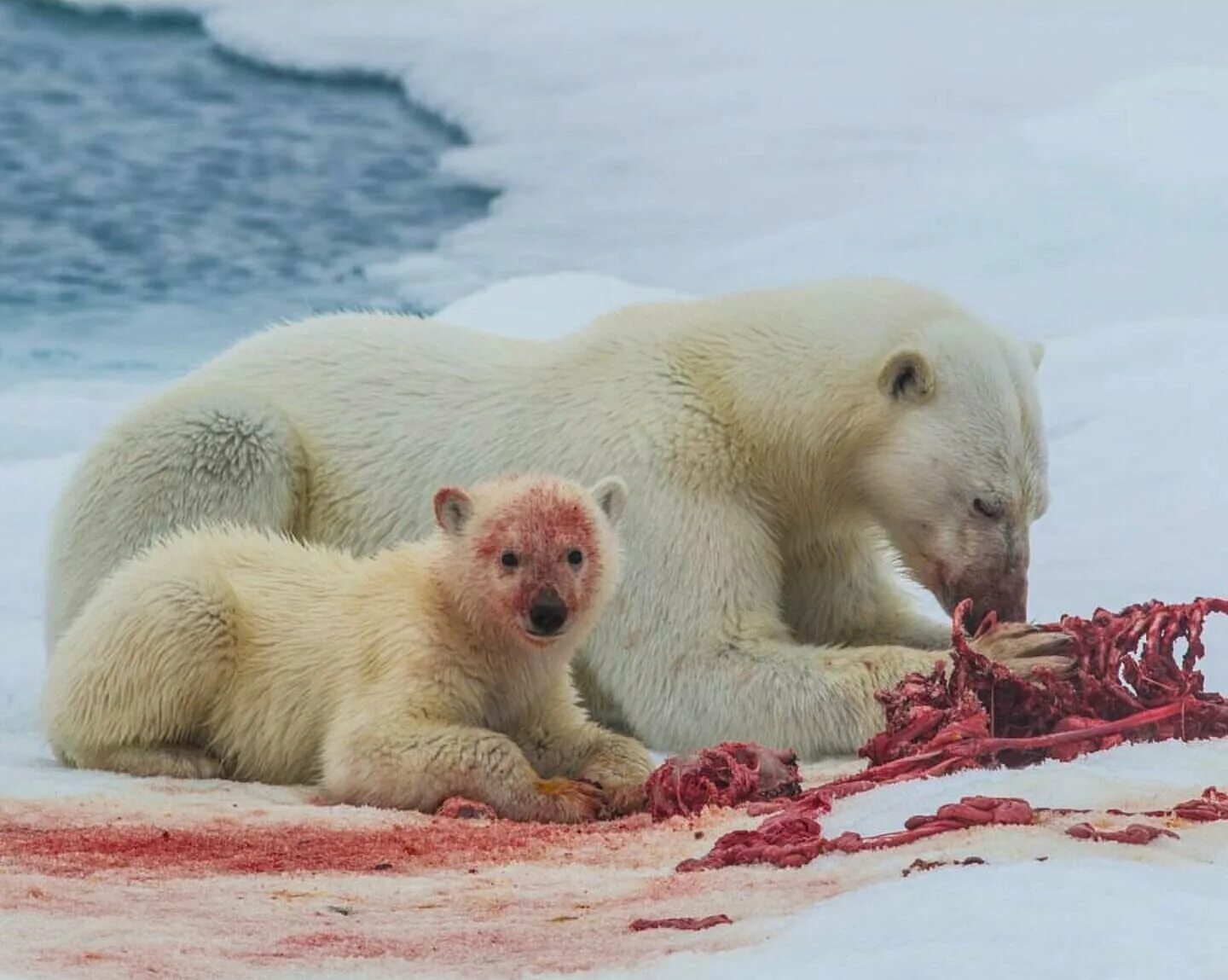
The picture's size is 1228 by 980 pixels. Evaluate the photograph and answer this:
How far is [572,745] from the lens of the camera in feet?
14.2

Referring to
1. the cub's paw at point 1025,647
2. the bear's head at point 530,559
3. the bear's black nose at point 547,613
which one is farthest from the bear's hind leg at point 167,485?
the cub's paw at point 1025,647

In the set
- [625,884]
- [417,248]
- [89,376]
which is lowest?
[625,884]

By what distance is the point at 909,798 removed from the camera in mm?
3359

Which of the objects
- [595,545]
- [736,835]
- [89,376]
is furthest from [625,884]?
[89,376]

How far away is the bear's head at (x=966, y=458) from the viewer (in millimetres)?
4742

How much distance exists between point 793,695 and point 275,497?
1.33 m

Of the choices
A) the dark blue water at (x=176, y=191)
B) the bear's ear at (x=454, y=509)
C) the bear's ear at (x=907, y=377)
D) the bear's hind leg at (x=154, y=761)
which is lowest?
A: the bear's hind leg at (x=154, y=761)

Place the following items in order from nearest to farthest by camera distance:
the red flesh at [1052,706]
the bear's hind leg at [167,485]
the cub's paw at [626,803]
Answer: the red flesh at [1052,706], the cub's paw at [626,803], the bear's hind leg at [167,485]

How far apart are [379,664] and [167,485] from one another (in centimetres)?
109

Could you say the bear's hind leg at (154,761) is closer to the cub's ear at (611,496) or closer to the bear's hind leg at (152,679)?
the bear's hind leg at (152,679)

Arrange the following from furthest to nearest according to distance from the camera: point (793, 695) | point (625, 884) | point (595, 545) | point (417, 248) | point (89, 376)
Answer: point (417, 248)
point (89, 376)
point (793, 695)
point (595, 545)
point (625, 884)

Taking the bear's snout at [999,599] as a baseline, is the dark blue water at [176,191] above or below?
above

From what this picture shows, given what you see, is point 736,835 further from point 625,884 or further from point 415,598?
point 415,598

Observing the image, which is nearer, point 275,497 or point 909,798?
point 909,798
